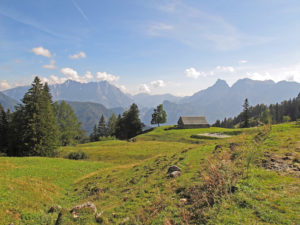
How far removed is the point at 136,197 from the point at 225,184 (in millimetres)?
6048

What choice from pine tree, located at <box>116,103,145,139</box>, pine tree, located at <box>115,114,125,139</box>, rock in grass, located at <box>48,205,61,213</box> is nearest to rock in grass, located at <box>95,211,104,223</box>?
rock in grass, located at <box>48,205,61,213</box>

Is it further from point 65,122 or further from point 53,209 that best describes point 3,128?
point 53,209

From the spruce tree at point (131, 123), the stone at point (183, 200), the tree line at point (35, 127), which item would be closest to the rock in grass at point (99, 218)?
the stone at point (183, 200)

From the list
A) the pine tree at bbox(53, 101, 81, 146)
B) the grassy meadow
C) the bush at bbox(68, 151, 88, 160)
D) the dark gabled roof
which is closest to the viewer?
the grassy meadow

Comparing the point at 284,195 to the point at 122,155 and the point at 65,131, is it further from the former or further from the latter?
the point at 65,131

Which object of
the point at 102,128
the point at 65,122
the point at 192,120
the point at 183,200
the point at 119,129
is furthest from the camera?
the point at 102,128

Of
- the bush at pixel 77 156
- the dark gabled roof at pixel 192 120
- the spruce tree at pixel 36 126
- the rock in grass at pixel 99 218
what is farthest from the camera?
the dark gabled roof at pixel 192 120

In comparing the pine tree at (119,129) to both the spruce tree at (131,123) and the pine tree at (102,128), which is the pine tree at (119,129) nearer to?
the spruce tree at (131,123)

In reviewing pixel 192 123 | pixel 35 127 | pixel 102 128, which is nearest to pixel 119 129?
pixel 102 128

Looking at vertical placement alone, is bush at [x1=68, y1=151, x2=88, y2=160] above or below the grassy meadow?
below

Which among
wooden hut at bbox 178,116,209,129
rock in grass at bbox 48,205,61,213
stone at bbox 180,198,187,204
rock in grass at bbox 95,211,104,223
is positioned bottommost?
rock in grass at bbox 48,205,61,213

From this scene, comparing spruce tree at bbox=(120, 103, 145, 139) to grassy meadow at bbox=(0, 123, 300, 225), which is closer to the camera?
grassy meadow at bbox=(0, 123, 300, 225)

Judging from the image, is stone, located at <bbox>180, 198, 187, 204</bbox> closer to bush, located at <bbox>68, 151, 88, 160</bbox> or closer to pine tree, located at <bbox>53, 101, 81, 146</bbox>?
bush, located at <bbox>68, 151, 88, 160</bbox>

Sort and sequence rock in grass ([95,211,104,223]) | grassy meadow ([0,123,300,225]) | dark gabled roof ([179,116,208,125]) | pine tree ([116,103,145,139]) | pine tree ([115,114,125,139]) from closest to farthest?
grassy meadow ([0,123,300,225]), rock in grass ([95,211,104,223]), dark gabled roof ([179,116,208,125]), pine tree ([116,103,145,139]), pine tree ([115,114,125,139])
